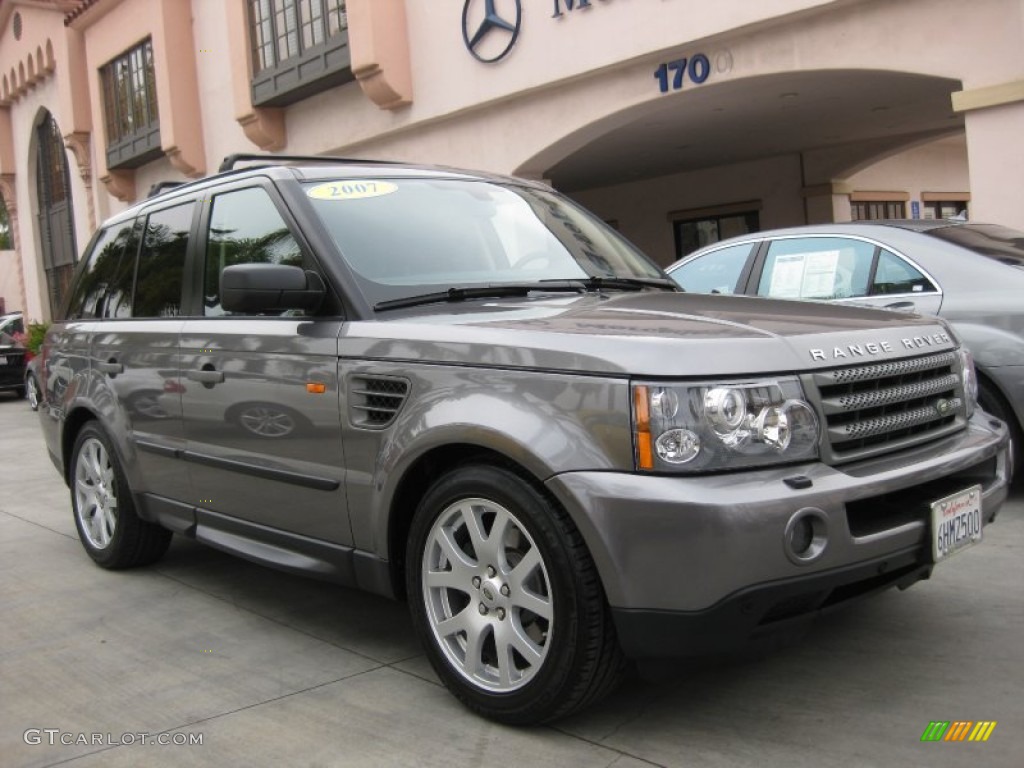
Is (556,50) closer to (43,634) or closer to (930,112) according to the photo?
(930,112)

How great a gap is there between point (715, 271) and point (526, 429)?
406cm

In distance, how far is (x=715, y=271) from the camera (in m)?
6.58

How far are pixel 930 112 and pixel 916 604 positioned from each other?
12897 mm

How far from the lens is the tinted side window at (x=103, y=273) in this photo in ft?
17.1

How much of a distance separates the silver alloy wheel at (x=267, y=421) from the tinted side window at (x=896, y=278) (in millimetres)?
3709

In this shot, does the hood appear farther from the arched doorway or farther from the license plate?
the arched doorway

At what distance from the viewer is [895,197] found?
2073cm

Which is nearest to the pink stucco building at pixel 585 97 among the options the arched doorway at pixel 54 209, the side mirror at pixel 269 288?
the arched doorway at pixel 54 209

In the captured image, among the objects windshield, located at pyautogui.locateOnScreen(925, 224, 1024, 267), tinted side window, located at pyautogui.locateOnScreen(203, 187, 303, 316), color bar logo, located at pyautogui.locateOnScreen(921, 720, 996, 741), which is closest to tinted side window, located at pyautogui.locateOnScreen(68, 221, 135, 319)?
tinted side window, located at pyautogui.locateOnScreen(203, 187, 303, 316)

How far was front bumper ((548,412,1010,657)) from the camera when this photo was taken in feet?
8.34

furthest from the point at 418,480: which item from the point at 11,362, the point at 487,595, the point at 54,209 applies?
the point at 54,209

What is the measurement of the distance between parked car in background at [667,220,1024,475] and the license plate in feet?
7.73

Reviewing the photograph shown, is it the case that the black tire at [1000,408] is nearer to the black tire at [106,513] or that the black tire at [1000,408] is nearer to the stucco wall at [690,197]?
the black tire at [106,513]

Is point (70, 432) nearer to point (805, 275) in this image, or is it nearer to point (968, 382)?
point (805, 275)
